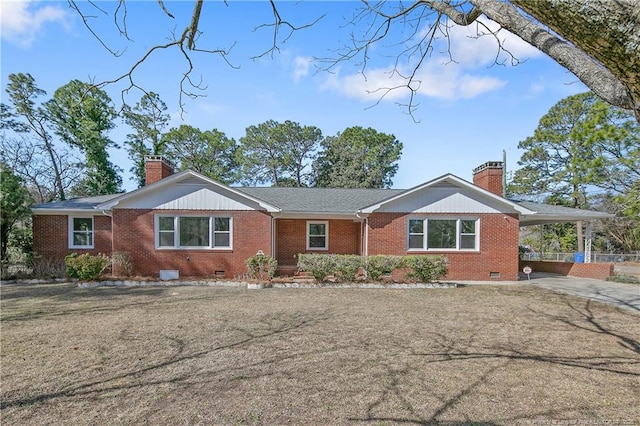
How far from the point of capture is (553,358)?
5.24 meters

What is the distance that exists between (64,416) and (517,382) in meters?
5.29

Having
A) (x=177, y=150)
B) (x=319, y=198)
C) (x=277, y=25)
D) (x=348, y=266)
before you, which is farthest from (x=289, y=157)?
(x=277, y=25)

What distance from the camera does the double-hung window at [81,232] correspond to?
1566cm

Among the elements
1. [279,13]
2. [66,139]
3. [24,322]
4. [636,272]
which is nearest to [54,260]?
[24,322]

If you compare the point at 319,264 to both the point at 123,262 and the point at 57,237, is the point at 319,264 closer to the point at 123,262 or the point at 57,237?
the point at 123,262

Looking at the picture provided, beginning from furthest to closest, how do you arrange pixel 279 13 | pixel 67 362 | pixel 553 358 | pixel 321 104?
pixel 321 104
pixel 553 358
pixel 67 362
pixel 279 13

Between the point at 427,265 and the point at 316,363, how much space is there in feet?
→ 29.0

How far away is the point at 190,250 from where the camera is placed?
46.0 feet

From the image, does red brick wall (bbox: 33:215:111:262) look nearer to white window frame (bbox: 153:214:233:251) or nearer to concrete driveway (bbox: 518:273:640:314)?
white window frame (bbox: 153:214:233:251)

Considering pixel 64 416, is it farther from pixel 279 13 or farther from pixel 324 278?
pixel 324 278

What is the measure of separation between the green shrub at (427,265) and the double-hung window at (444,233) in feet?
5.57

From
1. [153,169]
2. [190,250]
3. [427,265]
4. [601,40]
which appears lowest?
[427,265]

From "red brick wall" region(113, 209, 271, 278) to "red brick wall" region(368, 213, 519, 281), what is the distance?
4838mm

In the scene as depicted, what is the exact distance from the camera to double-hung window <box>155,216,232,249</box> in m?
14.0
